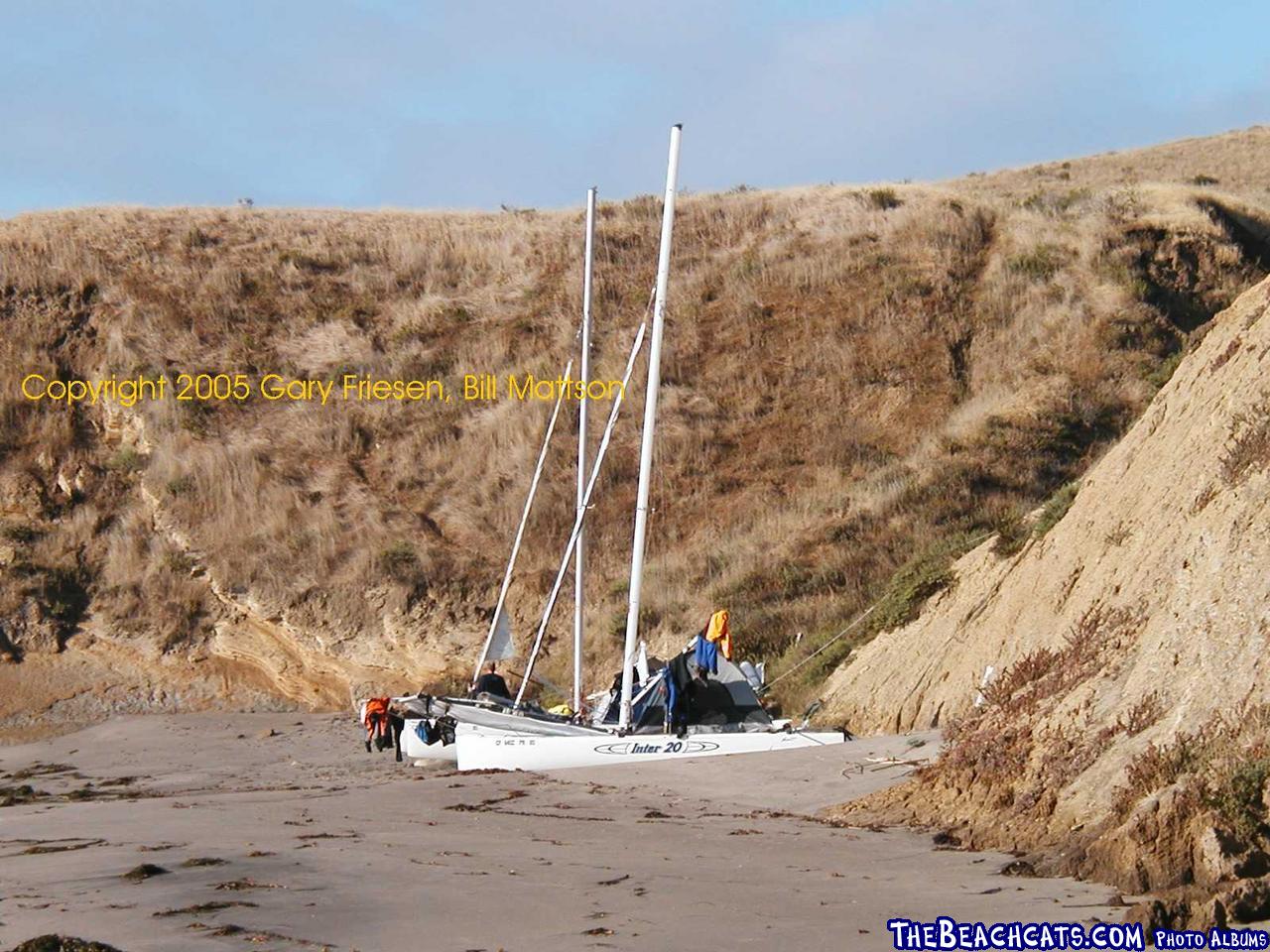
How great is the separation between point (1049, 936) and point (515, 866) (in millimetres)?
3965

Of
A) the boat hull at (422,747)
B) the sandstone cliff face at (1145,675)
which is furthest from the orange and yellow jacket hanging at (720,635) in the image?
the boat hull at (422,747)

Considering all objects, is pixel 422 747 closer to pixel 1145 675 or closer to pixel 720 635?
pixel 720 635

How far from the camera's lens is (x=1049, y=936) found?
7.87 meters

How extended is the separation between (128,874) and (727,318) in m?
25.0

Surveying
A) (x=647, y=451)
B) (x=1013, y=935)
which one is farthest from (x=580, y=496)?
(x=1013, y=935)

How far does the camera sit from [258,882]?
9914mm

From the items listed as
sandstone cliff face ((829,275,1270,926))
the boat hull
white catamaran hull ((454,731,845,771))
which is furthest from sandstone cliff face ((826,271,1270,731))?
the boat hull

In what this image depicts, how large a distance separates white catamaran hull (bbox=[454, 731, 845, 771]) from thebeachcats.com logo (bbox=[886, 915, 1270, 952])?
8109 mm

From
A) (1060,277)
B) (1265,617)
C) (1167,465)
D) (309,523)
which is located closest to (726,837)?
(1265,617)

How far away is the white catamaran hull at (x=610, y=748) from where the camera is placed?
1655cm

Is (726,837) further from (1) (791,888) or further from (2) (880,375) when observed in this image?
(2) (880,375)

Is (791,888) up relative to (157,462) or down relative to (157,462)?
down

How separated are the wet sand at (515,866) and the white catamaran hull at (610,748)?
1.03ft

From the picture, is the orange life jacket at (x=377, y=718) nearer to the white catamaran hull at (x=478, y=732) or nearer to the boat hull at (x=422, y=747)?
the white catamaran hull at (x=478, y=732)
